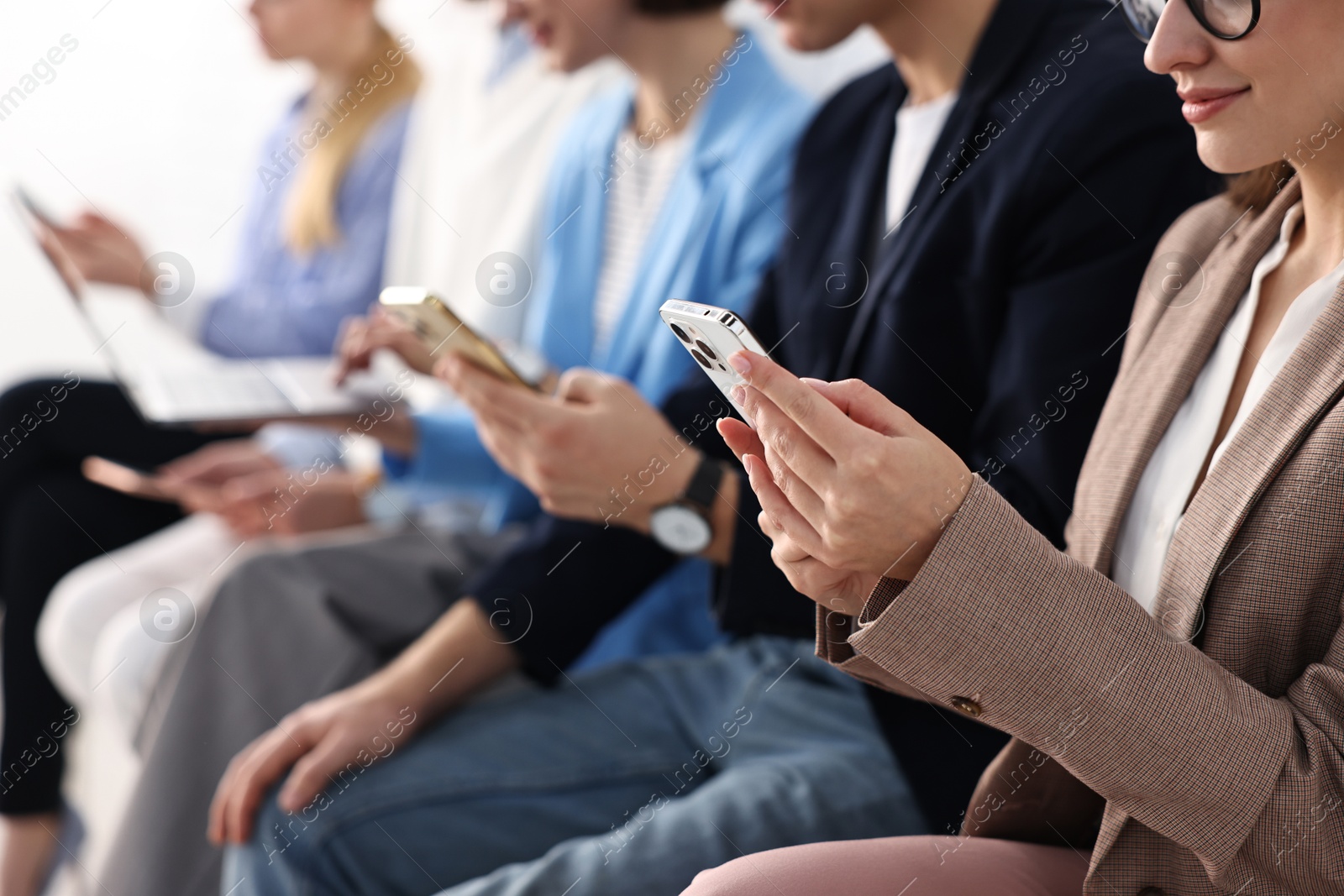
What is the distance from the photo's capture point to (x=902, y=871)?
0.59m

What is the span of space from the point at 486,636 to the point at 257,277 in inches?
49.8

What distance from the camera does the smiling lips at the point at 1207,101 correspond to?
575 millimetres

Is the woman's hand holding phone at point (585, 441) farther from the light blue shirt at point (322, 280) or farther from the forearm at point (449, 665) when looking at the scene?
the light blue shirt at point (322, 280)

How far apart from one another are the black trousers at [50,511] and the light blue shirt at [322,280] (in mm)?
275

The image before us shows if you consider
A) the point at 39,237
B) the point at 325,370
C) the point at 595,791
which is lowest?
the point at 595,791

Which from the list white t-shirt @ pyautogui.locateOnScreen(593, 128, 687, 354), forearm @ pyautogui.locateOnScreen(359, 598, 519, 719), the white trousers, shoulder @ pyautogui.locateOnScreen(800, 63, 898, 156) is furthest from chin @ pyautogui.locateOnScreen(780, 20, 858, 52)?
the white trousers

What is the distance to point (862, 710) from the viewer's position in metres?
0.94

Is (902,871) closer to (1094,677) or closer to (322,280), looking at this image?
(1094,677)

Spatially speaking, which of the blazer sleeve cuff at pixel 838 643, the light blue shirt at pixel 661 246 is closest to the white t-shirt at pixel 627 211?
the light blue shirt at pixel 661 246

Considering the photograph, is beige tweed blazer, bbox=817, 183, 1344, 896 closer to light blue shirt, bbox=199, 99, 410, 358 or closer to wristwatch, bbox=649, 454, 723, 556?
wristwatch, bbox=649, 454, 723, 556

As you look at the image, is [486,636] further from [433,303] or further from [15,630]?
[15,630]

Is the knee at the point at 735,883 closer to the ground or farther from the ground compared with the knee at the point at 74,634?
closer to the ground

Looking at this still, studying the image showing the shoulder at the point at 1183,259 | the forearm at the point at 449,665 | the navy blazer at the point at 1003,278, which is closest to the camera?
the shoulder at the point at 1183,259

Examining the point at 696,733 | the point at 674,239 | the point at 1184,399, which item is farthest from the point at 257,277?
the point at 1184,399
